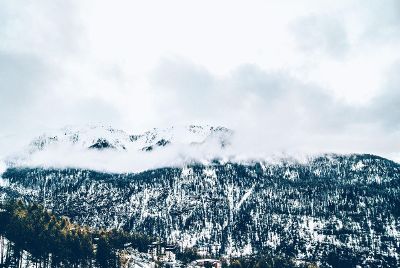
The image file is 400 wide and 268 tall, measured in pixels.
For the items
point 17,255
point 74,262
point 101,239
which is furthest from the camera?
point 101,239

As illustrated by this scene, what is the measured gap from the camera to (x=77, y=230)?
596ft

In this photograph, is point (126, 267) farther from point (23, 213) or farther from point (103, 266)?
point (23, 213)

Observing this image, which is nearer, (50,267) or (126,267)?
(50,267)

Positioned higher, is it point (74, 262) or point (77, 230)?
point (77, 230)

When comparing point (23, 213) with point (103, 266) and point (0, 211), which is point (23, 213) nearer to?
point (0, 211)

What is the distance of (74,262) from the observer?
6722 inches

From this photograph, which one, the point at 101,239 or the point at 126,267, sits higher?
the point at 101,239

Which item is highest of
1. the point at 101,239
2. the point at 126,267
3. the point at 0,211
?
the point at 0,211

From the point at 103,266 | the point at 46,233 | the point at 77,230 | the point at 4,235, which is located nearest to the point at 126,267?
the point at 103,266

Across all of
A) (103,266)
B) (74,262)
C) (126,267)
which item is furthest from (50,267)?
(126,267)

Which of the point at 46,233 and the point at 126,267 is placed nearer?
the point at 46,233

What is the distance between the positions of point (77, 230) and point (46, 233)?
14.5 meters

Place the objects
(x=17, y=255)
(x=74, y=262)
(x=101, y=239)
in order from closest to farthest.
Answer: (x=17, y=255) → (x=74, y=262) → (x=101, y=239)

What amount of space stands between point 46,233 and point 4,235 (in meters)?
15.4
